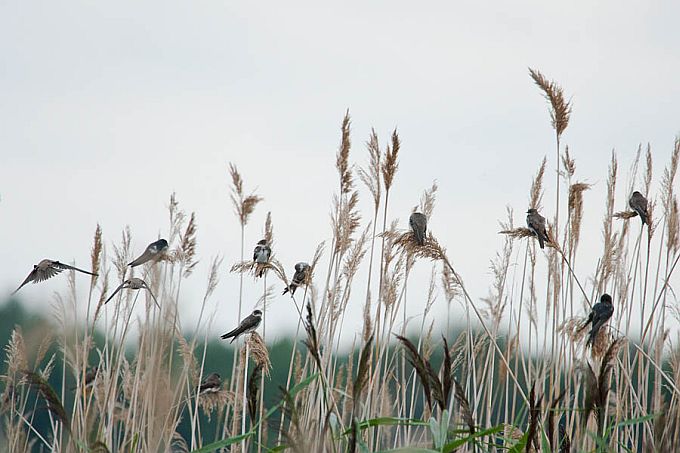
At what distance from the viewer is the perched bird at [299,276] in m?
4.91

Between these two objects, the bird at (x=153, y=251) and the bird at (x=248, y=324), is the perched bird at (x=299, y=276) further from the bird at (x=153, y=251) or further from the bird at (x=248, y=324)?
the bird at (x=153, y=251)

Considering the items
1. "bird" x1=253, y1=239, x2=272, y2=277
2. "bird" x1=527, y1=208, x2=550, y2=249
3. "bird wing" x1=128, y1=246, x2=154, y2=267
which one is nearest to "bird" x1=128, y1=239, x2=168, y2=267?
"bird wing" x1=128, y1=246, x2=154, y2=267

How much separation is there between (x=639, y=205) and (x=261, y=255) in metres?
2.25

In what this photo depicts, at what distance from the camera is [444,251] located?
4.04 meters

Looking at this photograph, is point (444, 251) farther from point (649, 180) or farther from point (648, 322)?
point (649, 180)

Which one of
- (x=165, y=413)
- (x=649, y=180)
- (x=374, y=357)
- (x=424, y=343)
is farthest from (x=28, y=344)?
(x=649, y=180)

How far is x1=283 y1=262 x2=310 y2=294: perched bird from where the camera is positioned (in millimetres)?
4913

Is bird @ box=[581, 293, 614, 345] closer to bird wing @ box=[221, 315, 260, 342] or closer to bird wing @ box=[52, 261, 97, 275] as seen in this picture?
bird wing @ box=[221, 315, 260, 342]

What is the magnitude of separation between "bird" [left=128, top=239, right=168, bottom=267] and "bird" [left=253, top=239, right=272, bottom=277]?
1.58ft

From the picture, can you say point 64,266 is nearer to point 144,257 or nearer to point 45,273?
point 45,273

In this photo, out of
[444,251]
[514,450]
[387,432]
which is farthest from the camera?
[387,432]

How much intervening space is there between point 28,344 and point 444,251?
2.49 m

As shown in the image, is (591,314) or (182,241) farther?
(182,241)

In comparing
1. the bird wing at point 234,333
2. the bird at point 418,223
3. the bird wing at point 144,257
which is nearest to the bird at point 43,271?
the bird wing at point 144,257
